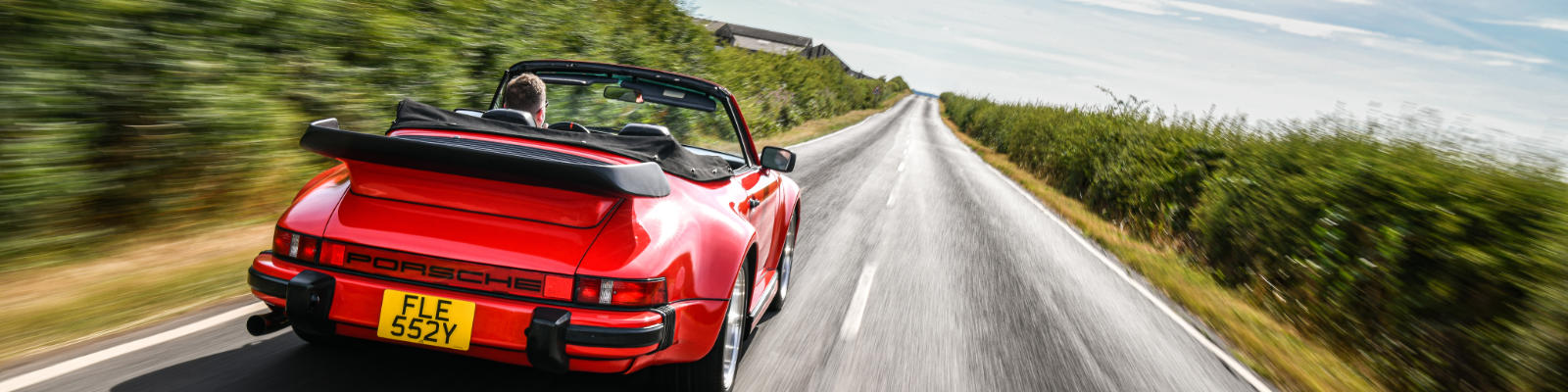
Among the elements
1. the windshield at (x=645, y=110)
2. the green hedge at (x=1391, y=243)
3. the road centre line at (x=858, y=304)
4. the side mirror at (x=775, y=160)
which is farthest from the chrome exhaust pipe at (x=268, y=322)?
the green hedge at (x=1391, y=243)

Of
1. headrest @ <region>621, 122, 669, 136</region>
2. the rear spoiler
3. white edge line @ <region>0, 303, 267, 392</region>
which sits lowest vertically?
white edge line @ <region>0, 303, 267, 392</region>

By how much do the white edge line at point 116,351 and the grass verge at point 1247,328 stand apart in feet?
19.8

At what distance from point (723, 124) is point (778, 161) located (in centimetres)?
42

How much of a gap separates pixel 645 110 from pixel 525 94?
67 cm

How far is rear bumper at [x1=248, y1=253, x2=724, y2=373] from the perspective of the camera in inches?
90.1

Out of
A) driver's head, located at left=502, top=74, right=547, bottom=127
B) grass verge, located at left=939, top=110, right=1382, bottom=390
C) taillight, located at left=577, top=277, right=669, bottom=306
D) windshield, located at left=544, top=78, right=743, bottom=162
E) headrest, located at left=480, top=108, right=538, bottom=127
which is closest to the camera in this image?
taillight, located at left=577, top=277, right=669, bottom=306

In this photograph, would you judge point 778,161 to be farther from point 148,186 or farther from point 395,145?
point 148,186

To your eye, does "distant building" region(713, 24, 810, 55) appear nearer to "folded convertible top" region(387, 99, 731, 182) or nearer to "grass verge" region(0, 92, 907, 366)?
"grass verge" region(0, 92, 907, 366)

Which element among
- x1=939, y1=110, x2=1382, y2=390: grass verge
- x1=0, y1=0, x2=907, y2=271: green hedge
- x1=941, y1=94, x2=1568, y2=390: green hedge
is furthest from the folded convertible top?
x1=941, y1=94, x2=1568, y2=390: green hedge

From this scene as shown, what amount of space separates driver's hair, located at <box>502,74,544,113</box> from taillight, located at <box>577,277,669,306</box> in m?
1.58

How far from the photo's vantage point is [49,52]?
390 cm

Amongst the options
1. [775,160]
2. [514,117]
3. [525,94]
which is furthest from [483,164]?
[775,160]

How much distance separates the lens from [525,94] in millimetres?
3611

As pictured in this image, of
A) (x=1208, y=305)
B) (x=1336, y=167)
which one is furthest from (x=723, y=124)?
(x=1336, y=167)
